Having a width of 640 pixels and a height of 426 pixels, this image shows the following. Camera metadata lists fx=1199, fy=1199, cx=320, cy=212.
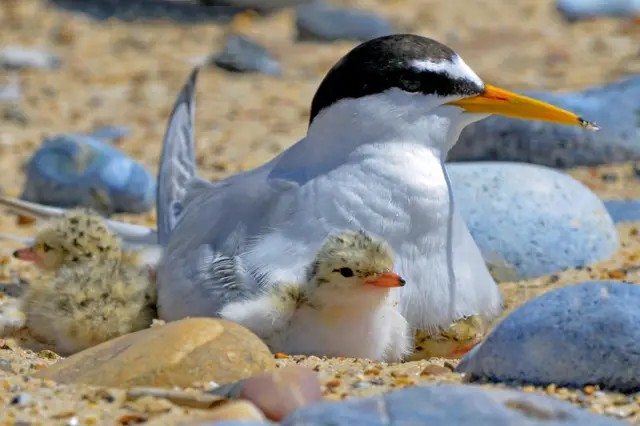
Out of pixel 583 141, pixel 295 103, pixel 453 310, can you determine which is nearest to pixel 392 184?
pixel 453 310

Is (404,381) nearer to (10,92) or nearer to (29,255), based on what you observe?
(29,255)

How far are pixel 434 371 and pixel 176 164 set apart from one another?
1695 millimetres

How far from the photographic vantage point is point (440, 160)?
3.40 meters

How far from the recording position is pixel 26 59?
800 cm

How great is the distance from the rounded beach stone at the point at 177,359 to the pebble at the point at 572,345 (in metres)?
0.55

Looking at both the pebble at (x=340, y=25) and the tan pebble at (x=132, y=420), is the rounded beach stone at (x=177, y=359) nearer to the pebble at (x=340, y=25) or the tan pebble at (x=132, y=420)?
the tan pebble at (x=132, y=420)

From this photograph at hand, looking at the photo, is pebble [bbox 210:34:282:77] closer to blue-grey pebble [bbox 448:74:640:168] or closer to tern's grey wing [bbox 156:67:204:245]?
blue-grey pebble [bbox 448:74:640:168]

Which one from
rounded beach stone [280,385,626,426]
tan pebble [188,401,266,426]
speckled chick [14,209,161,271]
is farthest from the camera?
speckled chick [14,209,161,271]

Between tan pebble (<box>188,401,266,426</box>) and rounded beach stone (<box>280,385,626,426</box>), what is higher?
rounded beach stone (<box>280,385,626,426</box>)

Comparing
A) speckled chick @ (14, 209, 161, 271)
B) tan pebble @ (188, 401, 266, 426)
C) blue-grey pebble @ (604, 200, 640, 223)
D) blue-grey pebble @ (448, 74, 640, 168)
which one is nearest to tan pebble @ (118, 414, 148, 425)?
tan pebble @ (188, 401, 266, 426)

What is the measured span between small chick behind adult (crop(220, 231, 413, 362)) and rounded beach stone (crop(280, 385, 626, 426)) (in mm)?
775

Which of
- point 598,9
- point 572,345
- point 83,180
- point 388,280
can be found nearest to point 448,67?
point 388,280

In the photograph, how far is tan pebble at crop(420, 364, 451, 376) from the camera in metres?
2.92

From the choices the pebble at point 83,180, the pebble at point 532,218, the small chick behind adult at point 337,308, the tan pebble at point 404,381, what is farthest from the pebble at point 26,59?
the tan pebble at point 404,381
